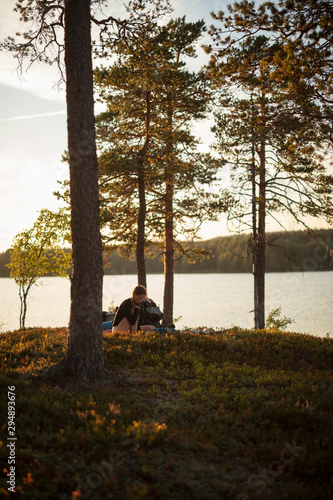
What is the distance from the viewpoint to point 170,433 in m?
4.34

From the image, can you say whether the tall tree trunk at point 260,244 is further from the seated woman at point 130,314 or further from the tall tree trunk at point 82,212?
the tall tree trunk at point 82,212

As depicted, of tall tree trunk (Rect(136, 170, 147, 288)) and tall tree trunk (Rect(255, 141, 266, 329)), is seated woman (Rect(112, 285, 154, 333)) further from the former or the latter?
tall tree trunk (Rect(255, 141, 266, 329))

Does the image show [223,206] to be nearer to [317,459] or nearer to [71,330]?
[71,330]

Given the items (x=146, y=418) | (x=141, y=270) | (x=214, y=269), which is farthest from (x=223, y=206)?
(x=214, y=269)

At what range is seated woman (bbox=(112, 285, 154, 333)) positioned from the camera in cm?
974

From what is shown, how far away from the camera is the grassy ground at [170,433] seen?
11.7ft

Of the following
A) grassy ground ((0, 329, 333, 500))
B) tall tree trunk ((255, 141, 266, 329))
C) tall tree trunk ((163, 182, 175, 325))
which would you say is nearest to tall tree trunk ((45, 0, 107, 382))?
grassy ground ((0, 329, 333, 500))

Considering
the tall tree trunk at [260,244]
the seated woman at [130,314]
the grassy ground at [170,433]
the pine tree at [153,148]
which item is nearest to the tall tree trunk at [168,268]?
the pine tree at [153,148]

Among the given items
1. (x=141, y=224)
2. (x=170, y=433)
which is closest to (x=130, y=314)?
(x=170, y=433)

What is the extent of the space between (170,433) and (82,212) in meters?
3.92

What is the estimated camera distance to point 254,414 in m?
5.22

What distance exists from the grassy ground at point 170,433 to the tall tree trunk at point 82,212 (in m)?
0.61

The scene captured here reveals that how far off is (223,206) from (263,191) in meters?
2.05

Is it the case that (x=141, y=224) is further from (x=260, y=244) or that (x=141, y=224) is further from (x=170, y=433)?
(x=170, y=433)
